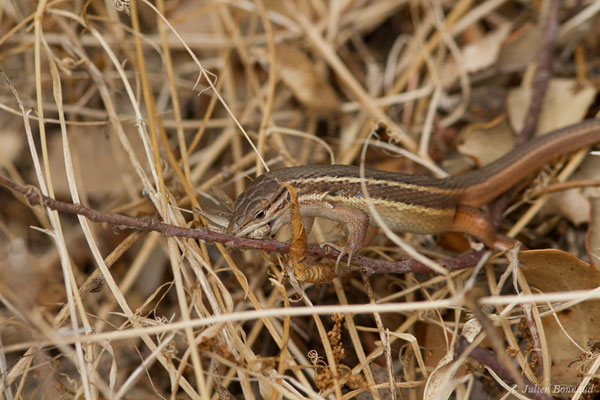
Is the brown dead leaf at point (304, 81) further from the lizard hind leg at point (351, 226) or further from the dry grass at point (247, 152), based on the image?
the lizard hind leg at point (351, 226)

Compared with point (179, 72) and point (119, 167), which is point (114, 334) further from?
point (179, 72)

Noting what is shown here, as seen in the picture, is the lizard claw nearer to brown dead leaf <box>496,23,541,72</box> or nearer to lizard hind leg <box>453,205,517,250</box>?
lizard hind leg <box>453,205,517,250</box>

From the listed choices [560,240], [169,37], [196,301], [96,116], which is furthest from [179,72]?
[560,240]

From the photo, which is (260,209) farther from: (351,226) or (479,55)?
(479,55)

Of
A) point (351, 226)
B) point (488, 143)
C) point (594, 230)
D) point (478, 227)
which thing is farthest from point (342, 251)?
point (488, 143)

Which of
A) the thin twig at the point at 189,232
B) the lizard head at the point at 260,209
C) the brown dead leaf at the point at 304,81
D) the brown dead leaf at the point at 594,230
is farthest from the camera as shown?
the brown dead leaf at the point at 304,81

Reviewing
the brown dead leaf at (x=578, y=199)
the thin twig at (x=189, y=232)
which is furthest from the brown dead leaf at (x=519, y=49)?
the thin twig at (x=189, y=232)
